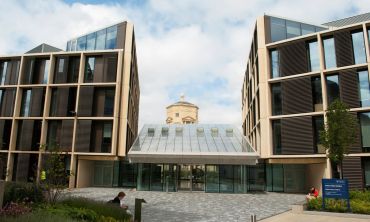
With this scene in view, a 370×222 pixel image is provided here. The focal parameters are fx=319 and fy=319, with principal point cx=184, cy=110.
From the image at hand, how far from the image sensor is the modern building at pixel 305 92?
2719 centimetres

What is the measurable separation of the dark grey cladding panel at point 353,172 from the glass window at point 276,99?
7.68m

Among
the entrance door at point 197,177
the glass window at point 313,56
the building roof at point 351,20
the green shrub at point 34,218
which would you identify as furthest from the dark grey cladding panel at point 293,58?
the green shrub at point 34,218

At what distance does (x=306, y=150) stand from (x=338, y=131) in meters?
8.91

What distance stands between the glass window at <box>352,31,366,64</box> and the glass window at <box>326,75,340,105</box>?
7.54 feet

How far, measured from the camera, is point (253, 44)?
124 ft

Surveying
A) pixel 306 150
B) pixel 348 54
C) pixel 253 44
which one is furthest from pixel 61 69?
pixel 348 54

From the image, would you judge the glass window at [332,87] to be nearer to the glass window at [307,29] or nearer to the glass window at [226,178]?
the glass window at [307,29]

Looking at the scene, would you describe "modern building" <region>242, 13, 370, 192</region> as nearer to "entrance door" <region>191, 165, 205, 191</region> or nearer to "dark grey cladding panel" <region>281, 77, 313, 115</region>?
"dark grey cladding panel" <region>281, 77, 313, 115</region>

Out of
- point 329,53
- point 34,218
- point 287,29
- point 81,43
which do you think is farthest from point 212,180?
point 34,218

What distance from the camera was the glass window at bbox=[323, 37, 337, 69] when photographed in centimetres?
2923

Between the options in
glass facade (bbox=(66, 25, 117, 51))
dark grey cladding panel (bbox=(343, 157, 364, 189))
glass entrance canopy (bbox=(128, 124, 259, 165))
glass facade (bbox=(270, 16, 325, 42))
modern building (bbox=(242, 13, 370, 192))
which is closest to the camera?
dark grey cladding panel (bbox=(343, 157, 364, 189))

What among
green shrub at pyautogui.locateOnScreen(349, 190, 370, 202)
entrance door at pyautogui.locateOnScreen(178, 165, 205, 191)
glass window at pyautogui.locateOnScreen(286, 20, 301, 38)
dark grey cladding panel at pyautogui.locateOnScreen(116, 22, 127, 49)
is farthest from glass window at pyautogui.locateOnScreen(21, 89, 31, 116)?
green shrub at pyautogui.locateOnScreen(349, 190, 370, 202)

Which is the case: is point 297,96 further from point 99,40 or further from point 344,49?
point 99,40

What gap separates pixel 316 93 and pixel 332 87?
1.51 meters
